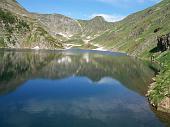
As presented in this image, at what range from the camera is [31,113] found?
62188 mm

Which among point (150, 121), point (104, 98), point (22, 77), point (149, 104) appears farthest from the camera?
point (22, 77)

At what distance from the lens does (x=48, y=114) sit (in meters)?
61.9

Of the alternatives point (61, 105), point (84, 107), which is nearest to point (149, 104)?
point (84, 107)

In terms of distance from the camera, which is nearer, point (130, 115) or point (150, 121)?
point (150, 121)

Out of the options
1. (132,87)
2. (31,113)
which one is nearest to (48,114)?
(31,113)

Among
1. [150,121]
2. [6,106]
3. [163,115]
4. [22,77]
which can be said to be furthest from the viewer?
[22,77]

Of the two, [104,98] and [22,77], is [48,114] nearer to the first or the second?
[104,98]

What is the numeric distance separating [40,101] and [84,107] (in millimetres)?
12085

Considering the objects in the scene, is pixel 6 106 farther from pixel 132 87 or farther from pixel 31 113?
pixel 132 87

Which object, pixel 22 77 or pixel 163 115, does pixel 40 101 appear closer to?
pixel 163 115

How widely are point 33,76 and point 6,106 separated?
5653 centimetres

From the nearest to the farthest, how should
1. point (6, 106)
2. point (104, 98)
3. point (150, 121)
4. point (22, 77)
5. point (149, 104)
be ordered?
point (150, 121) < point (6, 106) < point (149, 104) < point (104, 98) < point (22, 77)

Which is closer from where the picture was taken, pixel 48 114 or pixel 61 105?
pixel 48 114

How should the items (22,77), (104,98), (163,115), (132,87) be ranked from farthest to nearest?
(22,77) < (132,87) < (104,98) < (163,115)
